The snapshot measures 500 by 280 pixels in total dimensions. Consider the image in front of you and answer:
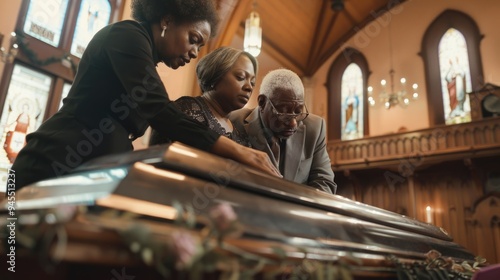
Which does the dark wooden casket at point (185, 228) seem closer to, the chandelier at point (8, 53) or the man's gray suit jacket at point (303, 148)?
the man's gray suit jacket at point (303, 148)

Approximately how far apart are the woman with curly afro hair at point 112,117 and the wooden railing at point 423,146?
22.0 ft

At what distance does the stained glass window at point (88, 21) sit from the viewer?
16.0 ft

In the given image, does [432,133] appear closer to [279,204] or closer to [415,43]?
[415,43]

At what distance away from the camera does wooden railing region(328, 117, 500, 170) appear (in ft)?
21.0

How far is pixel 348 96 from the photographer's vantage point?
9.48 metres

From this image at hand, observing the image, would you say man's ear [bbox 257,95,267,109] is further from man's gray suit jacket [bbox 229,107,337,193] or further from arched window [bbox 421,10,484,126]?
arched window [bbox 421,10,484,126]

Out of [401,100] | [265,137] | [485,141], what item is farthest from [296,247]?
[401,100]

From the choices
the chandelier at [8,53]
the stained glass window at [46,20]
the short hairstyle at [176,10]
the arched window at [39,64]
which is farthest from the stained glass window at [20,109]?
the short hairstyle at [176,10]

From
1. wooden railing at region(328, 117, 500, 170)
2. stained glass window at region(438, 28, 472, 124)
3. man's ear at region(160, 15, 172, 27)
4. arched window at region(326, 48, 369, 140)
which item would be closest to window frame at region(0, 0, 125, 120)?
man's ear at region(160, 15, 172, 27)

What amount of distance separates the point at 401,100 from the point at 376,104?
1.10 m

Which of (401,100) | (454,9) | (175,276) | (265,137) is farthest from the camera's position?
(454,9)

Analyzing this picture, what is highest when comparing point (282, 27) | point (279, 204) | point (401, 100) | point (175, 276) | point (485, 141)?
point (282, 27)

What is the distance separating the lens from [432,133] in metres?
7.07

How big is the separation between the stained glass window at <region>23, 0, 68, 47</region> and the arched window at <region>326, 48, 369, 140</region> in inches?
261
